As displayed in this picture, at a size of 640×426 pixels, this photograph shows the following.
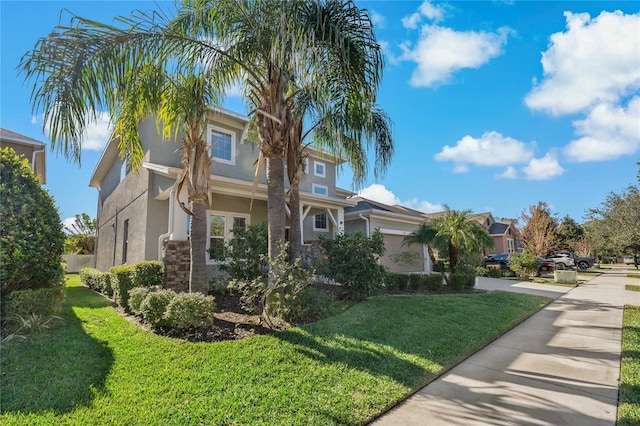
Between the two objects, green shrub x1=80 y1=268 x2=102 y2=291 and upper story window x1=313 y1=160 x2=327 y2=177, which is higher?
upper story window x1=313 y1=160 x2=327 y2=177

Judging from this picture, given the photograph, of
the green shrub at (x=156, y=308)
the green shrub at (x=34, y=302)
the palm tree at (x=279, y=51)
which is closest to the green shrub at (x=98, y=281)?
the green shrub at (x=34, y=302)

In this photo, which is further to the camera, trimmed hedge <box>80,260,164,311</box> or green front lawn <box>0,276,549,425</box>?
trimmed hedge <box>80,260,164,311</box>

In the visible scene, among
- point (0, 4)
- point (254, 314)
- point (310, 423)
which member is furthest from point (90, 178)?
point (310, 423)

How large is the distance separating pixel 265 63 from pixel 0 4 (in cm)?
516

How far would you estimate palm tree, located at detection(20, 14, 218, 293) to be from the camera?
16.3 ft

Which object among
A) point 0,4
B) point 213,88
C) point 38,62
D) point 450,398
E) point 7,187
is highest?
point 0,4

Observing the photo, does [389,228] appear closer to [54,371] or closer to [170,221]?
[170,221]

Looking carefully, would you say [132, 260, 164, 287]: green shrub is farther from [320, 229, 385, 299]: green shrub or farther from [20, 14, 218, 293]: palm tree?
[320, 229, 385, 299]: green shrub

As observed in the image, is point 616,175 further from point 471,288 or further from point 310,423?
point 310,423

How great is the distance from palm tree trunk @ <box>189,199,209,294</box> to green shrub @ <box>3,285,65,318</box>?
243cm

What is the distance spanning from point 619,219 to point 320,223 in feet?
59.5

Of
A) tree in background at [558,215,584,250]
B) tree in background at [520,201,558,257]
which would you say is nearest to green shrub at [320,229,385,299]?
tree in background at [520,201,558,257]

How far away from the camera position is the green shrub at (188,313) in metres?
5.44

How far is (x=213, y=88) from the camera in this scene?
7609 mm
